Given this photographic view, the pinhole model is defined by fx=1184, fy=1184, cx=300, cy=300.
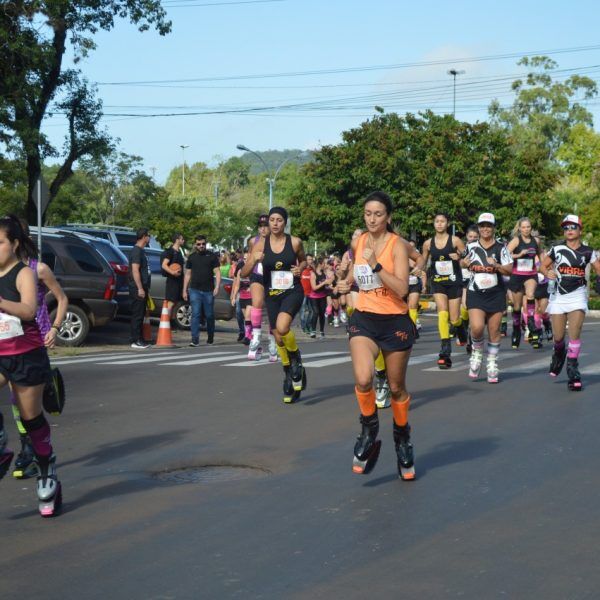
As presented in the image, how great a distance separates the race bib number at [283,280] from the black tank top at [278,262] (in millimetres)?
38

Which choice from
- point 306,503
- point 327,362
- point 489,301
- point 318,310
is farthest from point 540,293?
point 306,503

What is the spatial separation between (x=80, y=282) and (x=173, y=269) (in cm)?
201

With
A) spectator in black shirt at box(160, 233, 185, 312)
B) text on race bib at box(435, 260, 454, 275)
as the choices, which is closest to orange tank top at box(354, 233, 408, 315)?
text on race bib at box(435, 260, 454, 275)

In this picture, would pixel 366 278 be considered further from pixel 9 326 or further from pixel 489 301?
pixel 489 301

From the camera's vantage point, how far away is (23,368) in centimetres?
691

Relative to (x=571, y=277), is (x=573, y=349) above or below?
below

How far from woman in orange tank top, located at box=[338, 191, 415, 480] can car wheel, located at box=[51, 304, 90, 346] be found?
1303 centimetres

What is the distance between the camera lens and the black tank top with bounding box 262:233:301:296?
41.6ft

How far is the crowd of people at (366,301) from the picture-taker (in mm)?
7000

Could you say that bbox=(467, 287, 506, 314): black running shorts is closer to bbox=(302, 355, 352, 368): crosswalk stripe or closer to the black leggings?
bbox=(302, 355, 352, 368): crosswalk stripe

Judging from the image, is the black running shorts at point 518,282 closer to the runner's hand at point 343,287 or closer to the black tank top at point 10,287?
the runner's hand at point 343,287

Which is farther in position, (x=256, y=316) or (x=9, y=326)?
(x=256, y=316)

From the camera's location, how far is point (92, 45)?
30984 mm

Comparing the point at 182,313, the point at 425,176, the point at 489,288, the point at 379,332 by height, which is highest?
the point at 425,176
